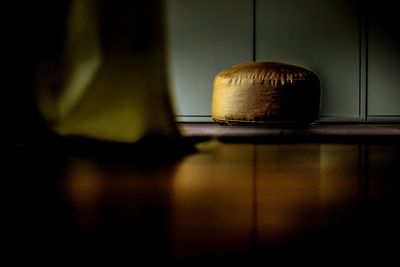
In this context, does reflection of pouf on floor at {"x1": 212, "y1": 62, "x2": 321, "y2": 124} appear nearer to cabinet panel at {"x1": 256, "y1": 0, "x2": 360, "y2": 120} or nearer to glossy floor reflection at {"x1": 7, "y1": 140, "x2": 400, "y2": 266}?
cabinet panel at {"x1": 256, "y1": 0, "x2": 360, "y2": 120}

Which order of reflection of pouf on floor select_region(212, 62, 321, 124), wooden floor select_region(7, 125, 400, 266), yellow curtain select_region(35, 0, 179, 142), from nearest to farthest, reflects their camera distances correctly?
wooden floor select_region(7, 125, 400, 266) → yellow curtain select_region(35, 0, 179, 142) → reflection of pouf on floor select_region(212, 62, 321, 124)

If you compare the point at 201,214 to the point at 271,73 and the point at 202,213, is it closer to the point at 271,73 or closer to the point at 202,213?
the point at 202,213

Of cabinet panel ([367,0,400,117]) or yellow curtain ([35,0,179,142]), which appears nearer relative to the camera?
yellow curtain ([35,0,179,142])

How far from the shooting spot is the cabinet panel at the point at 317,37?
11.4 ft

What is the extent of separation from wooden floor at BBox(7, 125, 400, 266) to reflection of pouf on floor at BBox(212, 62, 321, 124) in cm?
176

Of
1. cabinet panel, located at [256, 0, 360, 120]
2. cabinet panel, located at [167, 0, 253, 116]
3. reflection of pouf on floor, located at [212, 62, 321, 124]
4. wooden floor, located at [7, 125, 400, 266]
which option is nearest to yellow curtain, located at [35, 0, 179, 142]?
wooden floor, located at [7, 125, 400, 266]

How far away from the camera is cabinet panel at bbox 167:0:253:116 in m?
3.51

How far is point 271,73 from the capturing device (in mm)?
2672

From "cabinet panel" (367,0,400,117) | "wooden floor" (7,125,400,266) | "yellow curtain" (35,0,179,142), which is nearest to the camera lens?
"wooden floor" (7,125,400,266)

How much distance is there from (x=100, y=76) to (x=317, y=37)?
2.69m

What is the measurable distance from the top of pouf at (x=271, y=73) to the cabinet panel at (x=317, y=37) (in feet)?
2.48

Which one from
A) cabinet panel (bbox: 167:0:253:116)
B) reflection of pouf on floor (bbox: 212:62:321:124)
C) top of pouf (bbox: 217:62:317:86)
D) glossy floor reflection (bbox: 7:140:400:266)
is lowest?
glossy floor reflection (bbox: 7:140:400:266)

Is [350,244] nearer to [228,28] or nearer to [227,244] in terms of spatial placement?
[227,244]

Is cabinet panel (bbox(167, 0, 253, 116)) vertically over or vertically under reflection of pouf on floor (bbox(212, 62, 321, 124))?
over
